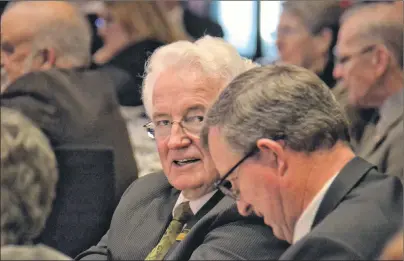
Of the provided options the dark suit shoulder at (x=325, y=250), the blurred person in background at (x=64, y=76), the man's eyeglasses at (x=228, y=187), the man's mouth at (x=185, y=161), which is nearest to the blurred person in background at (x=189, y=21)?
the blurred person in background at (x=64, y=76)

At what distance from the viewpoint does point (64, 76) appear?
7.42 feet

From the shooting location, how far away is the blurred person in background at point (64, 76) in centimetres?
220

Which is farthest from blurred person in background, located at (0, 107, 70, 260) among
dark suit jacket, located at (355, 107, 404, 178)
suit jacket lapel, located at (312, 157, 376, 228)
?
dark suit jacket, located at (355, 107, 404, 178)

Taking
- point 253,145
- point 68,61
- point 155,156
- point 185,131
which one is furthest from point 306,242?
point 68,61

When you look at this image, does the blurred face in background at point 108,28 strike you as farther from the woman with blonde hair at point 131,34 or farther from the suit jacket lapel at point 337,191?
the suit jacket lapel at point 337,191

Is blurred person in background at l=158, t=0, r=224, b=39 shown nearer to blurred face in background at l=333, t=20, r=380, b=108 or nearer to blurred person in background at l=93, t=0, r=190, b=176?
blurred person in background at l=93, t=0, r=190, b=176

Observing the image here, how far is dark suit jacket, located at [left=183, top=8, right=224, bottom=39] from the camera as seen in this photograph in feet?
7.89

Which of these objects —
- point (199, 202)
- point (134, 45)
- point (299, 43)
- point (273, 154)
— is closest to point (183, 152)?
point (199, 202)

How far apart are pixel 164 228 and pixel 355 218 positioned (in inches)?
25.2

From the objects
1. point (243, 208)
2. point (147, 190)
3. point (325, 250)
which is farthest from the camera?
point (147, 190)

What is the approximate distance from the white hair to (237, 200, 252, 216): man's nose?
0.39 m

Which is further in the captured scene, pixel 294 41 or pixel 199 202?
pixel 294 41

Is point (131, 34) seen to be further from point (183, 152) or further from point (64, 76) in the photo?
point (183, 152)

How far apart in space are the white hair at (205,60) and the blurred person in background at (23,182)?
434mm
